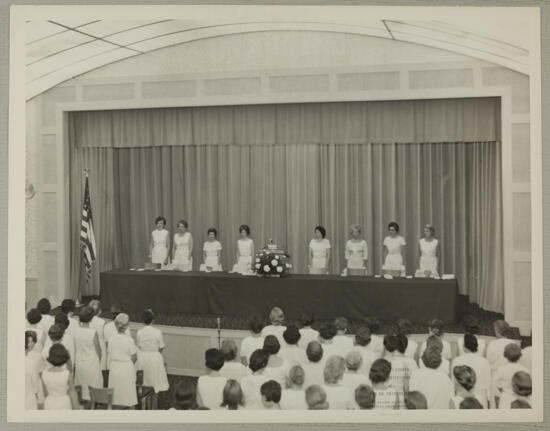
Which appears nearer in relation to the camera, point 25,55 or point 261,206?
point 25,55

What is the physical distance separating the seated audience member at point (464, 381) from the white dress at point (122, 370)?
2.62 meters

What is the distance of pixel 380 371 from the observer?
14.5ft

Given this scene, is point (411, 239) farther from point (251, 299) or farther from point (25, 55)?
point (25, 55)

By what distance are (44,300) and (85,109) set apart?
3433 mm

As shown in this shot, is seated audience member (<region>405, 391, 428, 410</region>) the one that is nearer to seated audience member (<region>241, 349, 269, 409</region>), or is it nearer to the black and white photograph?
the black and white photograph

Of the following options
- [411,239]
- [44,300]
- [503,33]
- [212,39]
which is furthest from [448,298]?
[44,300]

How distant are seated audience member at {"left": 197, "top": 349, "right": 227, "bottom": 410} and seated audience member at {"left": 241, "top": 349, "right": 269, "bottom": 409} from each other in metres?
0.19

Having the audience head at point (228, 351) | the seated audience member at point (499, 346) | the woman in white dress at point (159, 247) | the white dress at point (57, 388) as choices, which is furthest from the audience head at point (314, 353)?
the woman in white dress at point (159, 247)

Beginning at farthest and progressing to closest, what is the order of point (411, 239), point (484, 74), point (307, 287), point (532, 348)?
point (411, 239), point (307, 287), point (484, 74), point (532, 348)

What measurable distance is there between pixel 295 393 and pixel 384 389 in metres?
0.67

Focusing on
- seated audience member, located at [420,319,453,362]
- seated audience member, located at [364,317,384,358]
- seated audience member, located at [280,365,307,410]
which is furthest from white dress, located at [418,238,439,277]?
seated audience member, located at [280,365,307,410]

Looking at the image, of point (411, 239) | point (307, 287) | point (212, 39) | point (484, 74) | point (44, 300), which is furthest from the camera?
point (411, 239)

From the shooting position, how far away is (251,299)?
7.58m

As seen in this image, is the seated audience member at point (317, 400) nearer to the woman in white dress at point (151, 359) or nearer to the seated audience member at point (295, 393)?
the seated audience member at point (295, 393)
